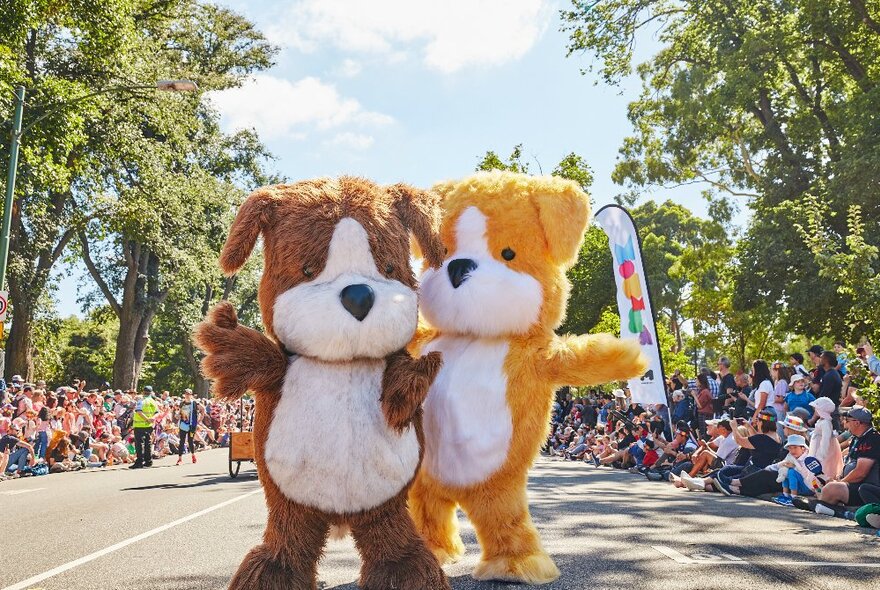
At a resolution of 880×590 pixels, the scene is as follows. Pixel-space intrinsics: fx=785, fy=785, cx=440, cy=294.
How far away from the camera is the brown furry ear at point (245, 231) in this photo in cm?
360

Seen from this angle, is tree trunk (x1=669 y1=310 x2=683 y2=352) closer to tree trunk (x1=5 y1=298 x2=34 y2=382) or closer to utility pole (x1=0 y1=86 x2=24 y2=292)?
tree trunk (x1=5 y1=298 x2=34 y2=382)

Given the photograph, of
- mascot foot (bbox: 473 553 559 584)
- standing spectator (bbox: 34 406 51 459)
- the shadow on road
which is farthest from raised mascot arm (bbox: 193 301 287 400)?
standing spectator (bbox: 34 406 51 459)

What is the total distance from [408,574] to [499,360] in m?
1.22

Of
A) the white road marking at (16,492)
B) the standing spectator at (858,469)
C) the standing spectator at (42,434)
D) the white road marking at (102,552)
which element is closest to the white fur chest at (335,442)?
the white road marking at (102,552)

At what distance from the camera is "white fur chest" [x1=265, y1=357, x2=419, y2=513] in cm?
329

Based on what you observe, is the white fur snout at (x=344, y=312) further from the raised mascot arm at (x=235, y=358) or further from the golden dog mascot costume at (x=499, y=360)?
the golden dog mascot costume at (x=499, y=360)

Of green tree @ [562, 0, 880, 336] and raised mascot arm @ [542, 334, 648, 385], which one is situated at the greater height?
Result: green tree @ [562, 0, 880, 336]

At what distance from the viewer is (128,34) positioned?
18.4 metres

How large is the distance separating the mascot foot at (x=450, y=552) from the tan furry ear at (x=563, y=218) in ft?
5.45

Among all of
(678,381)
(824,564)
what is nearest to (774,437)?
(678,381)

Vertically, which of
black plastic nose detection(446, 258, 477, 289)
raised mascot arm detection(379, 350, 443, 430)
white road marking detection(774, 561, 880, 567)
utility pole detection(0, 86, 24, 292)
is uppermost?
utility pole detection(0, 86, 24, 292)

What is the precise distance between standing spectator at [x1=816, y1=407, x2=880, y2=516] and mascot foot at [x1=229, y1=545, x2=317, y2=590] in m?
7.26

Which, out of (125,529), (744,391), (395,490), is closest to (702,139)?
(744,391)

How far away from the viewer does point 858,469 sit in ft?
27.9
